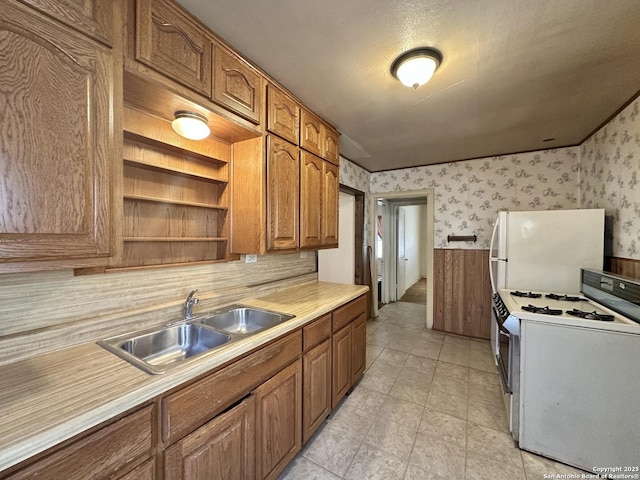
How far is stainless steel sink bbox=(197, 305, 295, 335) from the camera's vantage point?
1.56 meters

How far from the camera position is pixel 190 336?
141 centimetres

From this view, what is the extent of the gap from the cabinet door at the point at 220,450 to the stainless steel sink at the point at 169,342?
0.30 metres

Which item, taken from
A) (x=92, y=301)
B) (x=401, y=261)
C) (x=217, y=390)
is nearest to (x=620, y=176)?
(x=217, y=390)

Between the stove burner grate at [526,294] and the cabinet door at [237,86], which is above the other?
the cabinet door at [237,86]

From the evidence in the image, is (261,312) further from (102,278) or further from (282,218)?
(102,278)

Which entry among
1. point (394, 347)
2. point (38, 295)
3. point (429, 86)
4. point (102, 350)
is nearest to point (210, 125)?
point (38, 295)

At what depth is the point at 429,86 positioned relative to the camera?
1735mm

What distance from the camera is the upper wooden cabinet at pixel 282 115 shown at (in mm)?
1662

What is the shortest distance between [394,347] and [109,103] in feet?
10.7

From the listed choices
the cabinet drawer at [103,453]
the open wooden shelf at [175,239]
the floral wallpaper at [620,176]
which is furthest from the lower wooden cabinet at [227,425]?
the floral wallpaper at [620,176]

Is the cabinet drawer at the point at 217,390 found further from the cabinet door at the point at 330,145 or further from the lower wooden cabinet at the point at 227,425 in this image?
the cabinet door at the point at 330,145

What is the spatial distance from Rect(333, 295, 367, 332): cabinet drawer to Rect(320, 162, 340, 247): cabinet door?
572 mm

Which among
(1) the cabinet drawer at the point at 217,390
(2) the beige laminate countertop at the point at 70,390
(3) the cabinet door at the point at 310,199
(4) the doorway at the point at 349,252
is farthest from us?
(4) the doorway at the point at 349,252

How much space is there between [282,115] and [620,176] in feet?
8.90
